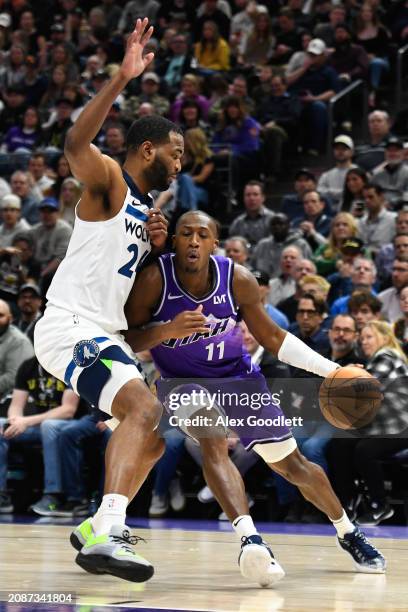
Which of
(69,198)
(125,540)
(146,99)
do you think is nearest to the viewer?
(125,540)

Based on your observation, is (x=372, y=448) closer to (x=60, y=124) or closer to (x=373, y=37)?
(x=373, y=37)

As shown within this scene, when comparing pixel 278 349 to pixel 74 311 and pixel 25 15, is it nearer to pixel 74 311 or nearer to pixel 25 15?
pixel 74 311

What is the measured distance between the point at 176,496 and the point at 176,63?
800cm

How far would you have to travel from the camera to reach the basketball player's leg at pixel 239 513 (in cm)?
511

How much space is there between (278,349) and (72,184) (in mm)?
7678

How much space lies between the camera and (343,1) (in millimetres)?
14758

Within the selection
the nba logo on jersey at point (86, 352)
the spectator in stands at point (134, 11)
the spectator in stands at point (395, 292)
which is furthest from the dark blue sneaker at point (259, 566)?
the spectator in stands at point (134, 11)

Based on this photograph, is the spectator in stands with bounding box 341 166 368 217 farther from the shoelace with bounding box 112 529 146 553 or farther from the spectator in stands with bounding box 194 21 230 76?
the shoelace with bounding box 112 529 146 553

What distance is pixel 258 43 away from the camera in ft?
50.4

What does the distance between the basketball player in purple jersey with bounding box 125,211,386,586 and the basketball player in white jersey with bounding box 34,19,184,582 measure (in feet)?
0.54

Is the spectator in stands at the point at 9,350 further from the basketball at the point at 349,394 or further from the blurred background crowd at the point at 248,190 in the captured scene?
the basketball at the point at 349,394

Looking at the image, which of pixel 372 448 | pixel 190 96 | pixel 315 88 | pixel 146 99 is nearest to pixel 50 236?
pixel 190 96

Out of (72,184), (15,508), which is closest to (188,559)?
(15,508)

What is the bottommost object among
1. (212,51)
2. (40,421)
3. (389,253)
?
(40,421)
